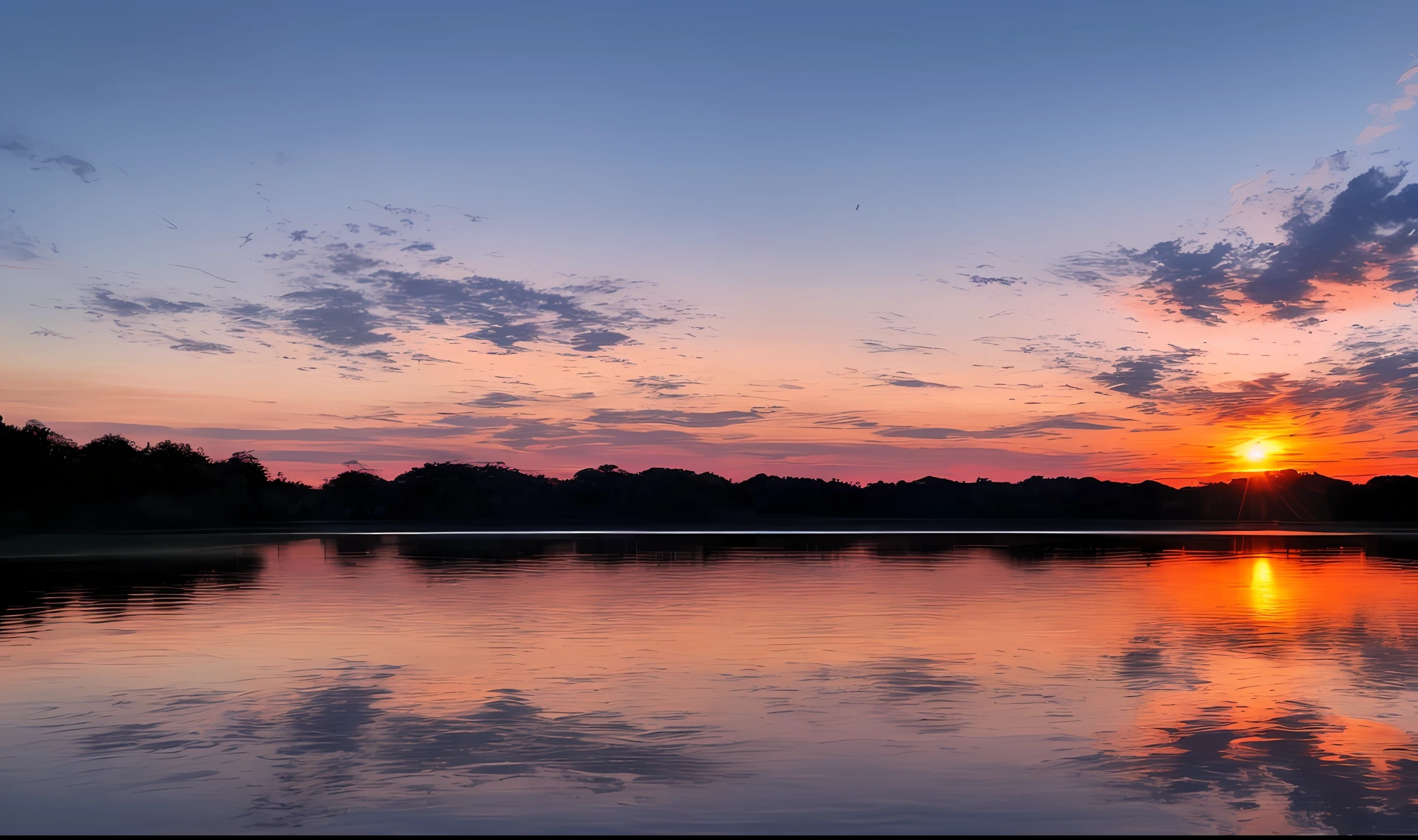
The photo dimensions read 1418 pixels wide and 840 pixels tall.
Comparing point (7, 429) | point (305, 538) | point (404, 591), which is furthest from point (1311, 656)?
point (7, 429)

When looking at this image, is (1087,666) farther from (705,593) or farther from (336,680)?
(705,593)

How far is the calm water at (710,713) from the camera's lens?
12.1 metres

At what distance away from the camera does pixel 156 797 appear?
12539 mm

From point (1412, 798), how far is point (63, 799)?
1562 centimetres

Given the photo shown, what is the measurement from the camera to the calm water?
477 inches

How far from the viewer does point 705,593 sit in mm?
37625

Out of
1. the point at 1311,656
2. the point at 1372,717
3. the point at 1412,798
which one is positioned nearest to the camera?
the point at 1412,798

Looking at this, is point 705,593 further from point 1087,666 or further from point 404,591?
point 1087,666

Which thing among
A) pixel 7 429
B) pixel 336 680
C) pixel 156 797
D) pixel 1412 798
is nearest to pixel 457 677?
pixel 336 680

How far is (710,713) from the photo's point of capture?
56.3 ft

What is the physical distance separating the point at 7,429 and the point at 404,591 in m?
Answer: 126

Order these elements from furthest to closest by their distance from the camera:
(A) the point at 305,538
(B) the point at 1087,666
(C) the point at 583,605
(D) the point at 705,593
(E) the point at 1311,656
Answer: (A) the point at 305,538, (D) the point at 705,593, (C) the point at 583,605, (E) the point at 1311,656, (B) the point at 1087,666

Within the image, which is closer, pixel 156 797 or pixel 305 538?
pixel 156 797

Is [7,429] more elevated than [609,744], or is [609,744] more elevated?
[7,429]
